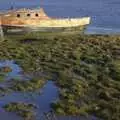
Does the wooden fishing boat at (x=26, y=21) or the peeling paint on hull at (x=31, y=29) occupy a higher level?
the wooden fishing boat at (x=26, y=21)

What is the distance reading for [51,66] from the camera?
29.7 meters

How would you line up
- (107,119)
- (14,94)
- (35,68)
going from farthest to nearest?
1. (35,68)
2. (14,94)
3. (107,119)

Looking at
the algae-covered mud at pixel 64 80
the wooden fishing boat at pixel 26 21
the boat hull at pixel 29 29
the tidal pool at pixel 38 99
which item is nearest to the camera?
the tidal pool at pixel 38 99

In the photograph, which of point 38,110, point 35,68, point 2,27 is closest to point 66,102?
point 38,110

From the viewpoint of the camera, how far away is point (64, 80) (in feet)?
84.4

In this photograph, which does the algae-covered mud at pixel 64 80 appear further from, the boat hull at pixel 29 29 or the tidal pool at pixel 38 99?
the boat hull at pixel 29 29

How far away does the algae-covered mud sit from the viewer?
20062 millimetres

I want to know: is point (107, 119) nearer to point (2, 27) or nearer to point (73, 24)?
point (2, 27)

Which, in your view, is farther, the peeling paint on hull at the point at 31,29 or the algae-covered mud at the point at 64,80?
the peeling paint on hull at the point at 31,29

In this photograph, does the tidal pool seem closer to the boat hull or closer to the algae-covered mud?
the algae-covered mud

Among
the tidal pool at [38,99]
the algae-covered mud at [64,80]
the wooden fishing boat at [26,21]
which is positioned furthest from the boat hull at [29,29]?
the tidal pool at [38,99]

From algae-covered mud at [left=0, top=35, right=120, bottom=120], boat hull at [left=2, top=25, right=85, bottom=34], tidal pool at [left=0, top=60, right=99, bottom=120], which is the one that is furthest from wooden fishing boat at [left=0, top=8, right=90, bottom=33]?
tidal pool at [left=0, top=60, right=99, bottom=120]

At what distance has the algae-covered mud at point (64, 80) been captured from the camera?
790 inches

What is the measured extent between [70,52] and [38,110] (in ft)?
48.9
